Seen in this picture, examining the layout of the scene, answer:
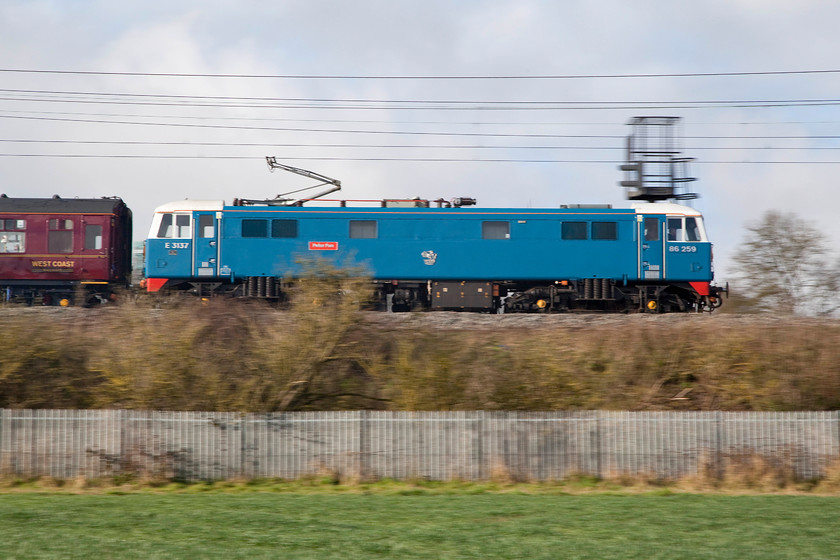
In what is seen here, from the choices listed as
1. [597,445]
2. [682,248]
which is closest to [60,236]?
[597,445]

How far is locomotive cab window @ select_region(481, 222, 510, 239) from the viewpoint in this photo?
1077 inches

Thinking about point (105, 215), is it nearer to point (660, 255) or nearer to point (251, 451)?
point (251, 451)

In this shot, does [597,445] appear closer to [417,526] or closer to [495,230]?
[417,526]

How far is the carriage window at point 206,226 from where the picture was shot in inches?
1058

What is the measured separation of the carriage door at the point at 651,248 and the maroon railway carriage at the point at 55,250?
19.8 metres

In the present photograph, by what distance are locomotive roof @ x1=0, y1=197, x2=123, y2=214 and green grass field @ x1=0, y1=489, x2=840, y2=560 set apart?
1820 centimetres

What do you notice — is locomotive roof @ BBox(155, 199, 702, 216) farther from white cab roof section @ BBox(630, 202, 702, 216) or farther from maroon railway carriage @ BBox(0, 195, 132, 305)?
maroon railway carriage @ BBox(0, 195, 132, 305)

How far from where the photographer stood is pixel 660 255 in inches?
1072

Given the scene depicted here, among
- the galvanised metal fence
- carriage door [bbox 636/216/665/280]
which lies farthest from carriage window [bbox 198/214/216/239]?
carriage door [bbox 636/216/665/280]

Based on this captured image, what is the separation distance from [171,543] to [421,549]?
2.90 m

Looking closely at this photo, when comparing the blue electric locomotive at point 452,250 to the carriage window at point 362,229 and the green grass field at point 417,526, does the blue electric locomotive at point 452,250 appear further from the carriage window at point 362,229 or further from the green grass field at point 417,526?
the green grass field at point 417,526

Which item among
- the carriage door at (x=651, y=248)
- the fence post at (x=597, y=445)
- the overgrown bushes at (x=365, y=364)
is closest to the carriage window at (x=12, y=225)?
the overgrown bushes at (x=365, y=364)

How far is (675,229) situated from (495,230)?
6.59 meters

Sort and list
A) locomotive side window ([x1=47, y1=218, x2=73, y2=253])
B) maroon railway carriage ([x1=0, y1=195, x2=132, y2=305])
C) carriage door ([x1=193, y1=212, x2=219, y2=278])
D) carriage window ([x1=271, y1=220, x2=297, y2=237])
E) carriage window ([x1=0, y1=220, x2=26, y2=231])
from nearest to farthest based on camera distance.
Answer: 1. carriage door ([x1=193, y1=212, x2=219, y2=278])
2. carriage window ([x1=271, y1=220, x2=297, y2=237])
3. maroon railway carriage ([x1=0, y1=195, x2=132, y2=305])
4. carriage window ([x1=0, y1=220, x2=26, y2=231])
5. locomotive side window ([x1=47, y1=218, x2=73, y2=253])
